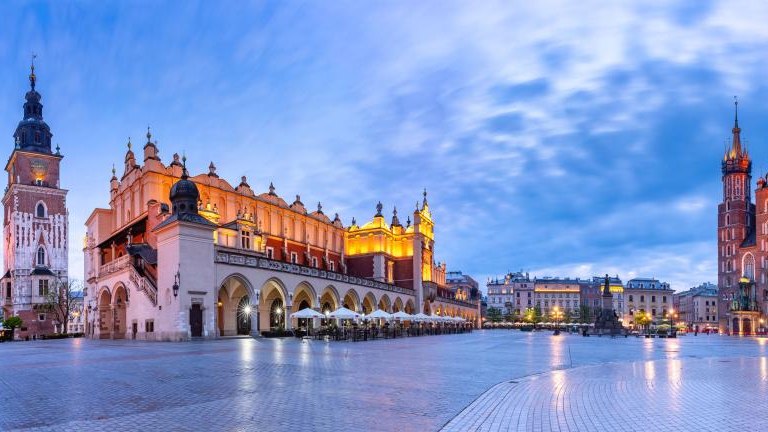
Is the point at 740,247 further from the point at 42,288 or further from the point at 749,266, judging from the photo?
the point at 42,288

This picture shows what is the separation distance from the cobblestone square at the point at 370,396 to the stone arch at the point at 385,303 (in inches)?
1964

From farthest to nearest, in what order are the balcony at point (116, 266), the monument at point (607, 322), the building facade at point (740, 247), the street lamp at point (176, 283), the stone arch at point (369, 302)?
the building facade at point (740, 247) < the monument at point (607, 322) < the stone arch at point (369, 302) < the balcony at point (116, 266) < the street lamp at point (176, 283)

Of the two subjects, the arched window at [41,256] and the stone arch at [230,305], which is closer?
the stone arch at [230,305]

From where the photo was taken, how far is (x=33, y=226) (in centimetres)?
8481

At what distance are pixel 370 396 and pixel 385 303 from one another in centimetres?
5951

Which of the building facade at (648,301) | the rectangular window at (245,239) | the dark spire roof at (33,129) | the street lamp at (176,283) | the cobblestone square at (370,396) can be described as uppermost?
the dark spire roof at (33,129)

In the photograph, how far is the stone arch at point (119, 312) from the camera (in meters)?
49.7

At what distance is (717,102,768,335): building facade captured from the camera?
344ft

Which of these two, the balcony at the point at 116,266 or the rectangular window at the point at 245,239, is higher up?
the rectangular window at the point at 245,239

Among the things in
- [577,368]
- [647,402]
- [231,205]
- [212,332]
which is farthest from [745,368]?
[231,205]

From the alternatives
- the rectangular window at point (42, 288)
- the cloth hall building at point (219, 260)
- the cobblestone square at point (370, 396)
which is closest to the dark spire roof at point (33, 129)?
the rectangular window at point (42, 288)

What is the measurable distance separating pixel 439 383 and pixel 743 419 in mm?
7266

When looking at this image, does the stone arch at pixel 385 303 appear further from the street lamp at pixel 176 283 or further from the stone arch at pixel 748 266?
the stone arch at pixel 748 266

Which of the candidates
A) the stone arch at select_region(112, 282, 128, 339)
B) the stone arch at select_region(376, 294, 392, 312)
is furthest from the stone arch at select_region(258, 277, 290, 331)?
the stone arch at select_region(376, 294, 392, 312)
